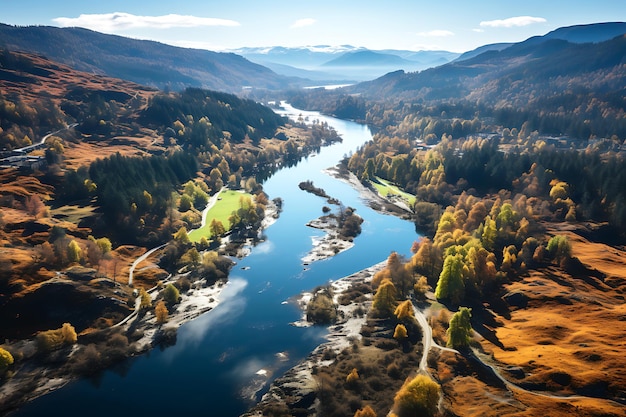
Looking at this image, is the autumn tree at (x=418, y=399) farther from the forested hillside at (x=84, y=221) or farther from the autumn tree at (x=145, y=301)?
the forested hillside at (x=84, y=221)

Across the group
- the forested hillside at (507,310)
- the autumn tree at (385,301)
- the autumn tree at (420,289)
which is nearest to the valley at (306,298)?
the autumn tree at (385,301)

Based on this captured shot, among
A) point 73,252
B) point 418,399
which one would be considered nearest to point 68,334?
point 73,252

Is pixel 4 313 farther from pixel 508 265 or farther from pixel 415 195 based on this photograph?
pixel 415 195

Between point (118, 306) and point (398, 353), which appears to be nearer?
point (398, 353)

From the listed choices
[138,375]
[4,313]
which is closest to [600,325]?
[138,375]

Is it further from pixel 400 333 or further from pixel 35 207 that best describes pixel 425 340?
pixel 35 207
